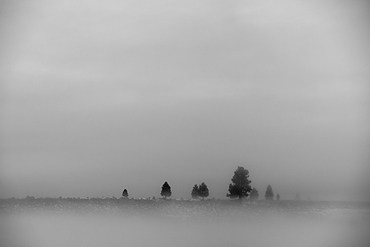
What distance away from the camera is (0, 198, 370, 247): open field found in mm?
80125

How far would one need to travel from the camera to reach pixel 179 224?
9169 cm

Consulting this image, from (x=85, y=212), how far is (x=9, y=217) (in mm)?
11907

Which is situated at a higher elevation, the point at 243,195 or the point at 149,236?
the point at 243,195

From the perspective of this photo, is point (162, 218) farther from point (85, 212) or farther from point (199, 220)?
point (85, 212)

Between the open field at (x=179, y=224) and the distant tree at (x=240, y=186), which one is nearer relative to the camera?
the open field at (x=179, y=224)

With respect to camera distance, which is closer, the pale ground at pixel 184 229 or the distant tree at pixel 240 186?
the pale ground at pixel 184 229

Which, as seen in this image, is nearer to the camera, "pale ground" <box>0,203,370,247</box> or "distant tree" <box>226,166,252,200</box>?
"pale ground" <box>0,203,370,247</box>

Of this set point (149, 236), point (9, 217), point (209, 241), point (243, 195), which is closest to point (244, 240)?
point (209, 241)

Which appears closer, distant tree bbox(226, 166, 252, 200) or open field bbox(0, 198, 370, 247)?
open field bbox(0, 198, 370, 247)

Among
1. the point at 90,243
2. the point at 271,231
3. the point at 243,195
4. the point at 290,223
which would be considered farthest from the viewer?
the point at 243,195

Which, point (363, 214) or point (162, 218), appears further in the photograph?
point (162, 218)

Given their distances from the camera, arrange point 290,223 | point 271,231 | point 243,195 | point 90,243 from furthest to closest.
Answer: point 243,195 → point 290,223 → point 271,231 → point 90,243

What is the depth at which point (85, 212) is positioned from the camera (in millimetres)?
96125

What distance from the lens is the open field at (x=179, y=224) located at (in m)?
80.1
